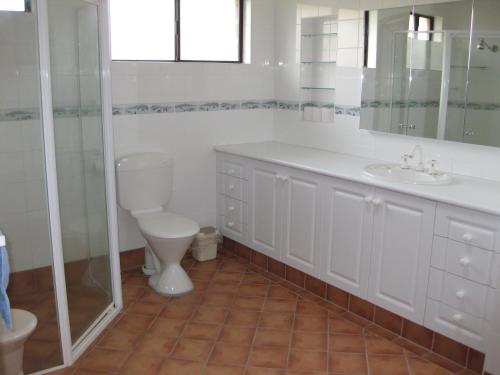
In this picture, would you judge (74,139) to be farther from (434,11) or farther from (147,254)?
(434,11)

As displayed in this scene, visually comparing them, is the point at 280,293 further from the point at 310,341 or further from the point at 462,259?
the point at 462,259

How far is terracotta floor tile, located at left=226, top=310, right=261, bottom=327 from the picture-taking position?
3.06 m

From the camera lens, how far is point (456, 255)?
2510 mm

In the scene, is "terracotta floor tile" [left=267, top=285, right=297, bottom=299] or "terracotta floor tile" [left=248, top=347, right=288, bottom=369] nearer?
"terracotta floor tile" [left=248, top=347, right=288, bottom=369]

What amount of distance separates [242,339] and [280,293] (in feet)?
2.06

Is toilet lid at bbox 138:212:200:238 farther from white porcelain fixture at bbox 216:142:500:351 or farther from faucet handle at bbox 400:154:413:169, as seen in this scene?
faucet handle at bbox 400:154:413:169

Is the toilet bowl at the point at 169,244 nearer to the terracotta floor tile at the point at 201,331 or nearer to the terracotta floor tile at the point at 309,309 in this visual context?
the terracotta floor tile at the point at 201,331

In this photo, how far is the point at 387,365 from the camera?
2645 mm

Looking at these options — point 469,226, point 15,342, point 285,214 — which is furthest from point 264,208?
point 15,342

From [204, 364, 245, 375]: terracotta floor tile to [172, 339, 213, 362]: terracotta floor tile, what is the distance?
0.29ft

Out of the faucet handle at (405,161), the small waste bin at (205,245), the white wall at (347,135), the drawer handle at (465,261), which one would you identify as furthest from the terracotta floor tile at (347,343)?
the small waste bin at (205,245)

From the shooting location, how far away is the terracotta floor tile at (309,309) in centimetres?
318

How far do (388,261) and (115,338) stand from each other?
1510 mm

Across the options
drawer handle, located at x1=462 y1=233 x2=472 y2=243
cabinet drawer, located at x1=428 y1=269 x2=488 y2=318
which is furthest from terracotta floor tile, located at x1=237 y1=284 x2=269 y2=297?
drawer handle, located at x1=462 y1=233 x2=472 y2=243
